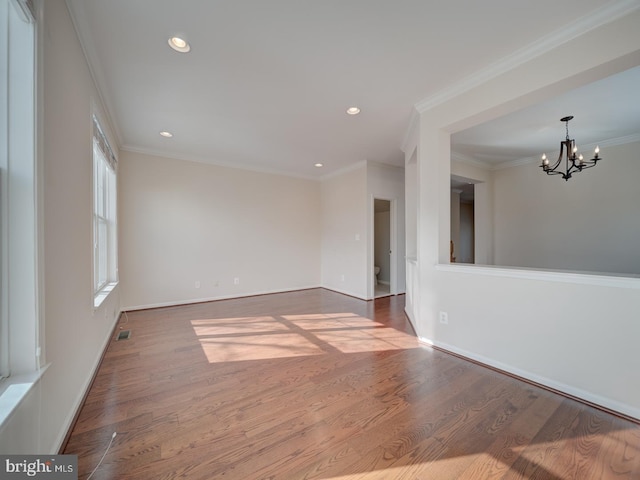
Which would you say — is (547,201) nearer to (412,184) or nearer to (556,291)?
(412,184)

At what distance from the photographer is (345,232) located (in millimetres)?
5426

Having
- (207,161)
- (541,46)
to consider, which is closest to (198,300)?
(207,161)

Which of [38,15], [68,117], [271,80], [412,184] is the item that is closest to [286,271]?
[412,184]

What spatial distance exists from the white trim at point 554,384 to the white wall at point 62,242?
3040mm

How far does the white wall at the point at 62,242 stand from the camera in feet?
4.02

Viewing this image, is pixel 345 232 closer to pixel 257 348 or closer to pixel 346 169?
pixel 346 169

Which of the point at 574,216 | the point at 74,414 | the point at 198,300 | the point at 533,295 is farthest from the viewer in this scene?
the point at 198,300

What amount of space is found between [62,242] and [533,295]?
3.39 metres

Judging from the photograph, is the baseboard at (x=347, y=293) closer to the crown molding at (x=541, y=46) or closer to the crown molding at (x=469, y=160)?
the crown molding at (x=469, y=160)

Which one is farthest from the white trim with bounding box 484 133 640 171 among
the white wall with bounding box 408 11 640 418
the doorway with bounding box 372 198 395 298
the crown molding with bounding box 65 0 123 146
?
the crown molding with bounding box 65 0 123 146

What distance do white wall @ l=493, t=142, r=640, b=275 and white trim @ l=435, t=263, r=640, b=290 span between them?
3011 mm

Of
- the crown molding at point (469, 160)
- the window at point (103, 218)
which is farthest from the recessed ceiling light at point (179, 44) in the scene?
the crown molding at point (469, 160)

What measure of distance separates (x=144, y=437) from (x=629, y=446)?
280 centimetres

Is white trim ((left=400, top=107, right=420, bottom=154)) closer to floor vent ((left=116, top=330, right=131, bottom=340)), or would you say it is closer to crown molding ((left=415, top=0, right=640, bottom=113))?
crown molding ((left=415, top=0, right=640, bottom=113))
